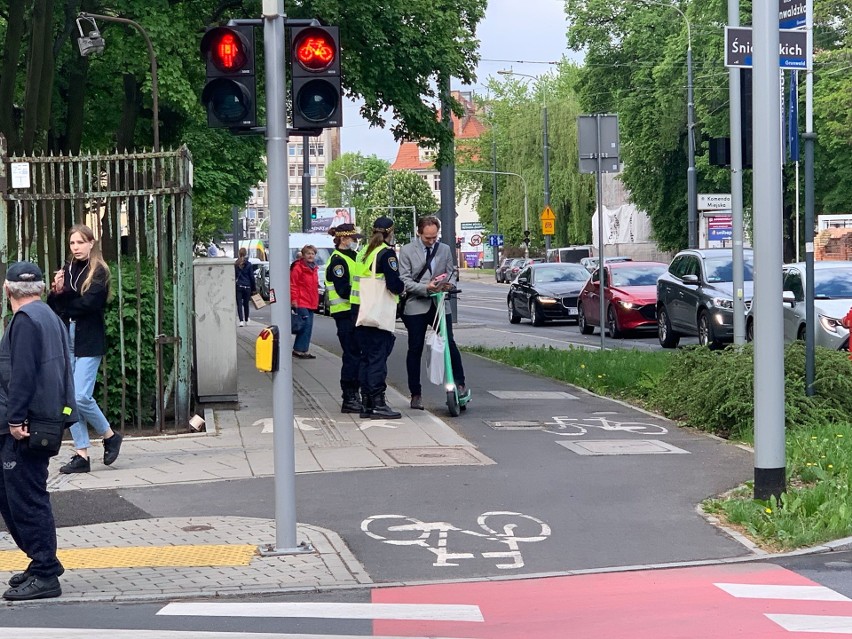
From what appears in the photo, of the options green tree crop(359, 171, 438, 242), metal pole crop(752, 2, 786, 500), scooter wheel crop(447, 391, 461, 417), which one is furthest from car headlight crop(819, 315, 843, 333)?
green tree crop(359, 171, 438, 242)

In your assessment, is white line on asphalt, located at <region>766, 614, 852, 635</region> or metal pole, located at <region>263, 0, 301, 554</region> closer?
white line on asphalt, located at <region>766, 614, 852, 635</region>

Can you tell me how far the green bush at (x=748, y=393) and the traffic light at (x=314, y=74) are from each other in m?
5.39

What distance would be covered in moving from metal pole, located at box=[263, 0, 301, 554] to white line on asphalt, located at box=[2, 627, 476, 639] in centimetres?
157

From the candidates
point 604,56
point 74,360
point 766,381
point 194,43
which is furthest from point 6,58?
point 604,56

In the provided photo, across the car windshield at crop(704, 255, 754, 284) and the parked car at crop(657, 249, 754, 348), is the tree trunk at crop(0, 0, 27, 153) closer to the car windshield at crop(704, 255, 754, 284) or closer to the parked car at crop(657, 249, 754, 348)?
the parked car at crop(657, 249, 754, 348)

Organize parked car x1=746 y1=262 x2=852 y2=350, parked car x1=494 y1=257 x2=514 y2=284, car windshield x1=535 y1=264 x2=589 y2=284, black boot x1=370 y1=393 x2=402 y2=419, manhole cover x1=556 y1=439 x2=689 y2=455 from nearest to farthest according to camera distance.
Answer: manhole cover x1=556 y1=439 x2=689 y2=455 < black boot x1=370 y1=393 x2=402 y2=419 < parked car x1=746 y1=262 x2=852 y2=350 < car windshield x1=535 y1=264 x2=589 y2=284 < parked car x1=494 y1=257 x2=514 y2=284

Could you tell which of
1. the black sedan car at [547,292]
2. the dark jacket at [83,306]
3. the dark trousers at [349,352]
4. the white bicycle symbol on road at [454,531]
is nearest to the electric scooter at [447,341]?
the dark trousers at [349,352]

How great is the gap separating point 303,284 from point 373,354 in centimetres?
955

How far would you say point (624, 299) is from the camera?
26484 millimetres

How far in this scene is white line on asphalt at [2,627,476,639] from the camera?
19.6 feet

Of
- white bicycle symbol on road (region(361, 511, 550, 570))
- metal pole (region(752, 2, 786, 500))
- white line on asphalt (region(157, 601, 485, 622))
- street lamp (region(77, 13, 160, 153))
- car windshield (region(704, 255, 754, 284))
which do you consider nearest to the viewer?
white line on asphalt (region(157, 601, 485, 622))

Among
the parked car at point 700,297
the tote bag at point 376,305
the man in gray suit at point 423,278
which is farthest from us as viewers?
the parked car at point 700,297

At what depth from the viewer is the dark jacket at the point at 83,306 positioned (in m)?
10.4

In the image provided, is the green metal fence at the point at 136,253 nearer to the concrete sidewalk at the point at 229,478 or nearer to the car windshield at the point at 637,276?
the concrete sidewalk at the point at 229,478
